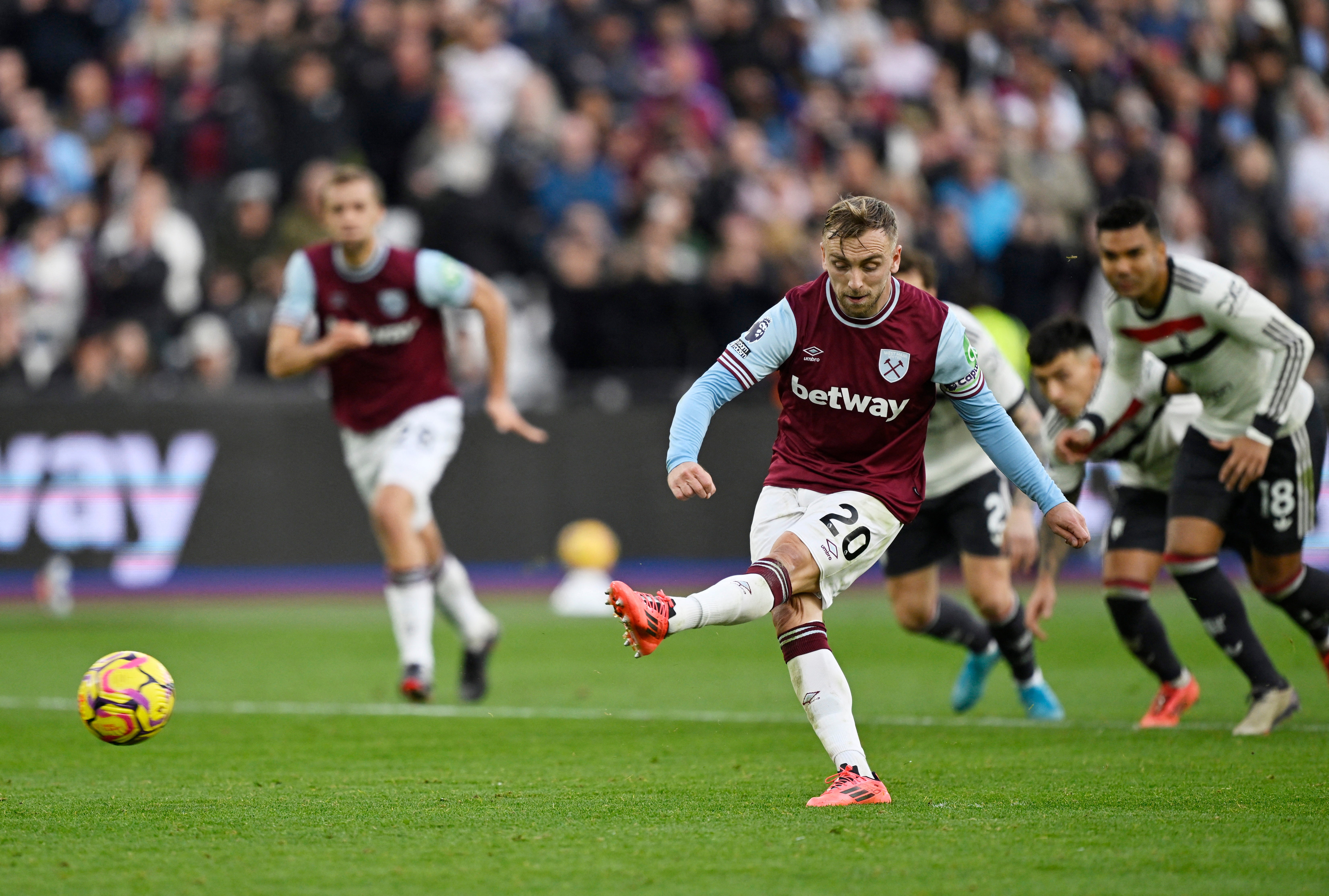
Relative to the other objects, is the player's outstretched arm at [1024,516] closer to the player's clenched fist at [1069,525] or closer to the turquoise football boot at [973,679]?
the turquoise football boot at [973,679]

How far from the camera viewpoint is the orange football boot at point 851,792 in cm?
623

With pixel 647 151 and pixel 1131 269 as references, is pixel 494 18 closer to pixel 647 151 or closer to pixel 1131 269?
pixel 647 151

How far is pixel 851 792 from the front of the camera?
6254mm

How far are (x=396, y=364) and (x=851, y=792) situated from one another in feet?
15.8

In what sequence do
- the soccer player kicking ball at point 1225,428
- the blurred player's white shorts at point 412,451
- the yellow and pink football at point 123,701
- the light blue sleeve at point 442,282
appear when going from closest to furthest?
1. the yellow and pink football at point 123,701
2. the soccer player kicking ball at point 1225,428
3. the blurred player's white shorts at point 412,451
4. the light blue sleeve at point 442,282

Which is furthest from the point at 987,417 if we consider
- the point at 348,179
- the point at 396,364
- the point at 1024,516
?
the point at 348,179

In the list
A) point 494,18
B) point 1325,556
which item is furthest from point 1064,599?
point 494,18

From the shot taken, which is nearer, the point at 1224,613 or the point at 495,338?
the point at 1224,613

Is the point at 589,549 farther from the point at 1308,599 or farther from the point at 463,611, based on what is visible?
the point at 1308,599

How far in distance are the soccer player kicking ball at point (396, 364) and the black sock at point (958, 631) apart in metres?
2.47

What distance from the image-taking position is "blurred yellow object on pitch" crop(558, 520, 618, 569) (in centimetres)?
1562

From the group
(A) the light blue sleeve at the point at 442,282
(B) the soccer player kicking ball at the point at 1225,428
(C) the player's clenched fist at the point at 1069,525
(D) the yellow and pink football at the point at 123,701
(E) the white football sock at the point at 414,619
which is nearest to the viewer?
(C) the player's clenched fist at the point at 1069,525

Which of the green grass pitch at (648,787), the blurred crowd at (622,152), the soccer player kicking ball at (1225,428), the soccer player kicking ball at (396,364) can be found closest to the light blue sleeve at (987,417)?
the green grass pitch at (648,787)

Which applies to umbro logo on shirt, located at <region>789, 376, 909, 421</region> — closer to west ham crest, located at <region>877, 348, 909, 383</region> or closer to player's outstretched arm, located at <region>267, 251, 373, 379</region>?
west ham crest, located at <region>877, 348, 909, 383</region>
